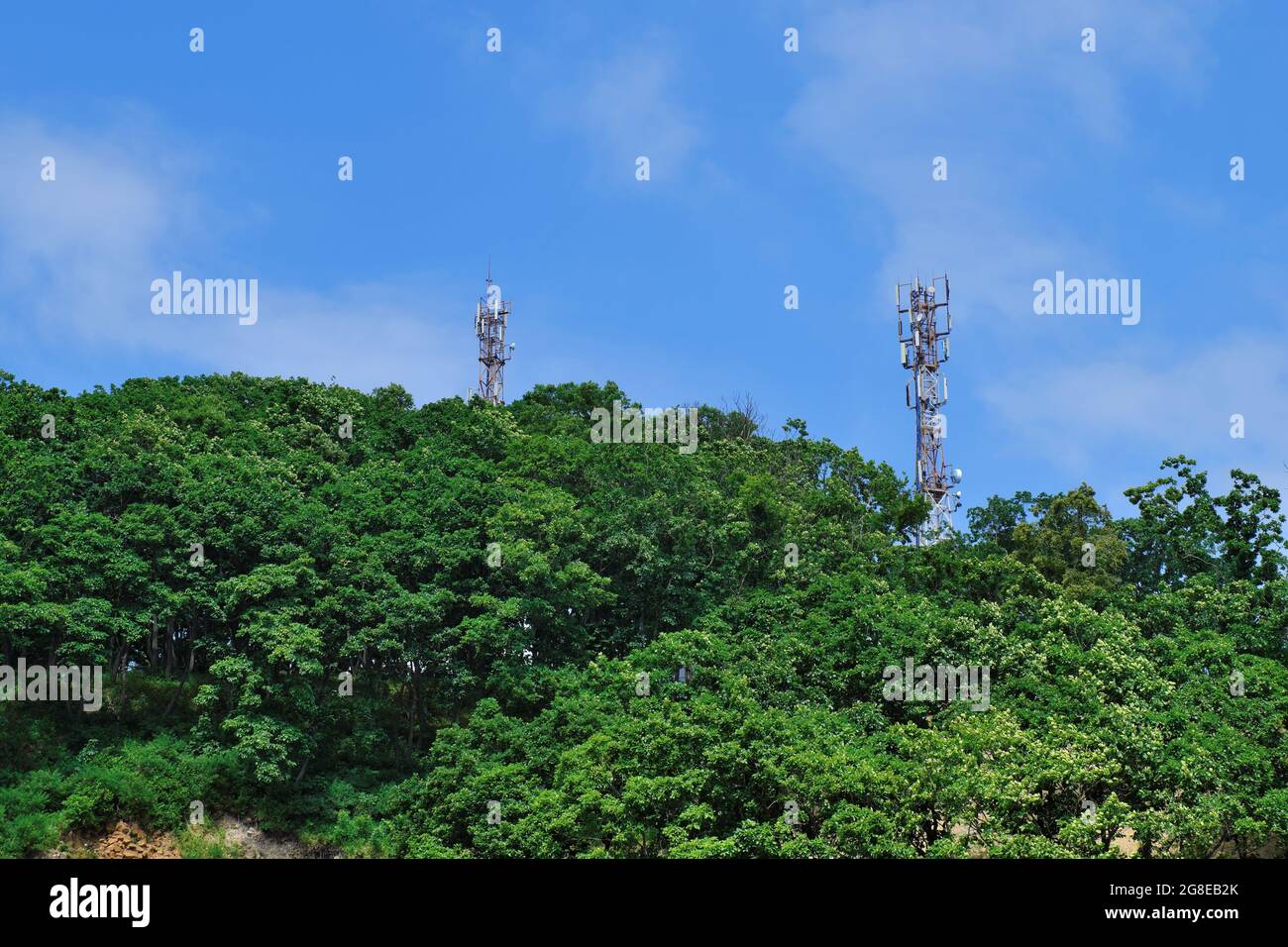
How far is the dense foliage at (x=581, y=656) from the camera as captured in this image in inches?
891

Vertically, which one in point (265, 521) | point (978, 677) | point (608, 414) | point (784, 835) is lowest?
point (784, 835)

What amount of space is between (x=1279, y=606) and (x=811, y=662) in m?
10.8

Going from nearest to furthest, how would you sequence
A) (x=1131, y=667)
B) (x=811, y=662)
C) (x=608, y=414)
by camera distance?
(x=1131, y=667) → (x=811, y=662) → (x=608, y=414)

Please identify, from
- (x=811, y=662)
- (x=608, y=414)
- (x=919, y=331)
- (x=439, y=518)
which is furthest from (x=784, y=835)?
(x=919, y=331)

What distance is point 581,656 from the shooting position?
104ft

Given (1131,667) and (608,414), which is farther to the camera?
(608,414)

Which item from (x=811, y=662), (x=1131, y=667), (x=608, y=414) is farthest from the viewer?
(x=608, y=414)

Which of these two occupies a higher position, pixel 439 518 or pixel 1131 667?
pixel 439 518

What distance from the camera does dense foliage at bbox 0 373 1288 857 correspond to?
22.6 metres
